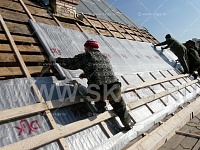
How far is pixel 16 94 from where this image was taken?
3.05 meters

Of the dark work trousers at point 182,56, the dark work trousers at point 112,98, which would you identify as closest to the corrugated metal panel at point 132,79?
the dark work trousers at point 112,98

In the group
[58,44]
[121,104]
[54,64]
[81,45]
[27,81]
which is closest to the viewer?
[27,81]

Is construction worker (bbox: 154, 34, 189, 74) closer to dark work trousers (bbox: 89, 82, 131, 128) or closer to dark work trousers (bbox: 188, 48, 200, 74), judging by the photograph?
dark work trousers (bbox: 188, 48, 200, 74)

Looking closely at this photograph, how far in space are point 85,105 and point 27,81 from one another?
1001 mm

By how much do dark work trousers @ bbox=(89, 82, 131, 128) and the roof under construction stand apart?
0.14 m

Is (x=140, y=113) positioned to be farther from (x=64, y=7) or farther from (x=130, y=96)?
(x=64, y=7)

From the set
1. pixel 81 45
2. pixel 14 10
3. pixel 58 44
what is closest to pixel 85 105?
pixel 58 44

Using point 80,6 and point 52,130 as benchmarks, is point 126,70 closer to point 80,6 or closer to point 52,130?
point 52,130

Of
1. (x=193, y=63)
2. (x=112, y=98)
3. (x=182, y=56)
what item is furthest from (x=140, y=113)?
(x=193, y=63)

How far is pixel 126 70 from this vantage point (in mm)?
5902

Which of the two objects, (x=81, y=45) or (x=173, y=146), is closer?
(x=173, y=146)

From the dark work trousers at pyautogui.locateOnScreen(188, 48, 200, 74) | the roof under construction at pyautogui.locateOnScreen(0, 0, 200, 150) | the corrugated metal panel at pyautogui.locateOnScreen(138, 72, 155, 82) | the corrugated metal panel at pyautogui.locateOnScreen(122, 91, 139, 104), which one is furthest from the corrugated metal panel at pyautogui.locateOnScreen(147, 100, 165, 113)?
the dark work trousers at pyautogui.locateOnScreen(188, 48, 200, 74)

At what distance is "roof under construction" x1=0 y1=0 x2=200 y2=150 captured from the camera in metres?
2.83

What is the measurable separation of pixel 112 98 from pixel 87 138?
2.43 feet
